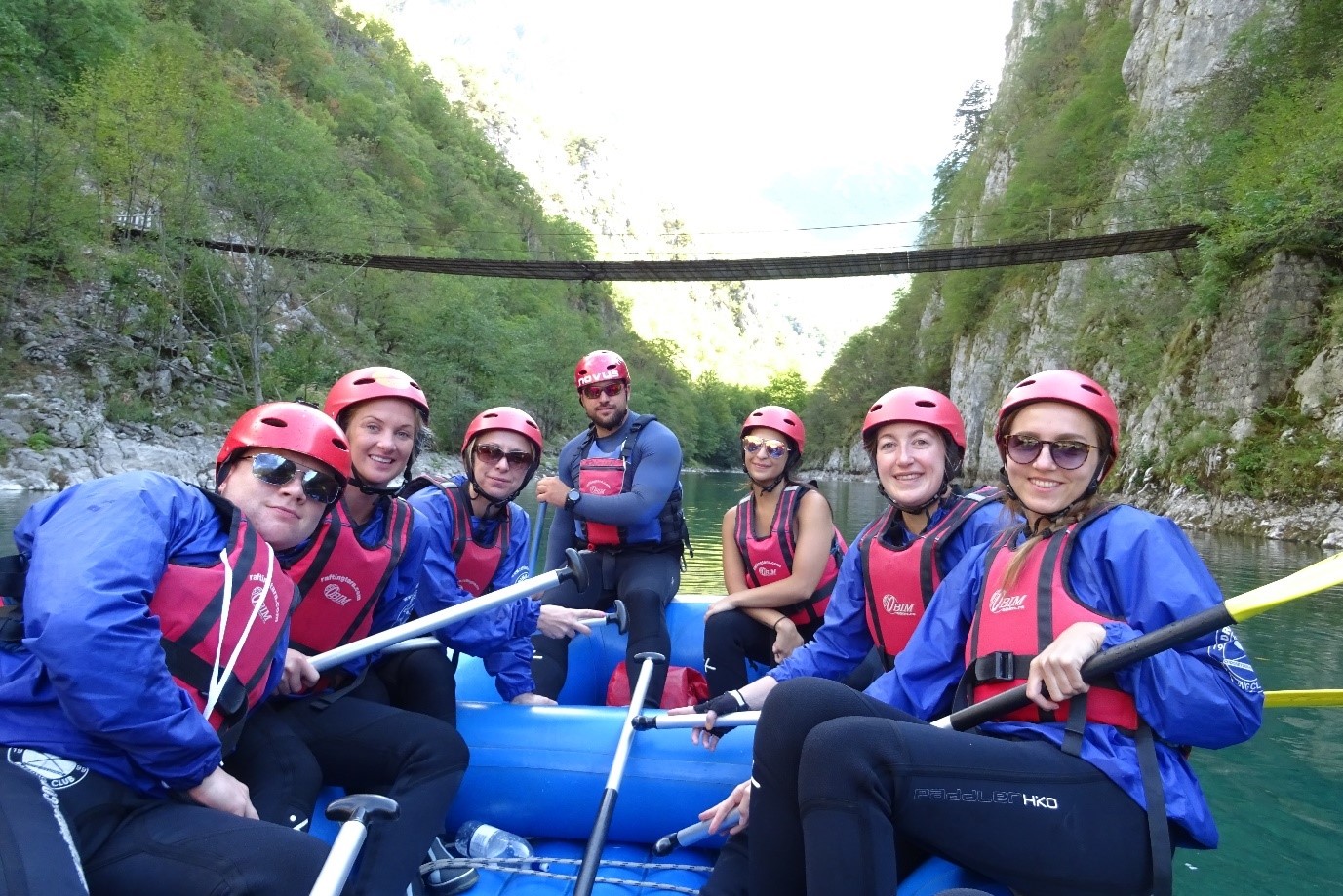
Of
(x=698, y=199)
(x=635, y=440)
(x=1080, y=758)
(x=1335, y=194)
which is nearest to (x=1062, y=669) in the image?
(x=1080, y=758)

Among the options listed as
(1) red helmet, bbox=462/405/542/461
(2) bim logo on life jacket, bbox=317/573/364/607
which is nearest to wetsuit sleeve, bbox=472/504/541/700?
(2) bim logo on life jacket, bbox=317/573/364/607

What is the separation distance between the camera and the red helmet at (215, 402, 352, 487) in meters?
2.04

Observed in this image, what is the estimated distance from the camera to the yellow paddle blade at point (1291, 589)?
1.51m

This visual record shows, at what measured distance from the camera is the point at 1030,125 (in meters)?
36.5

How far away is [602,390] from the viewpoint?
4.14 m

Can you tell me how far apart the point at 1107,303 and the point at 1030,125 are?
1846 cm


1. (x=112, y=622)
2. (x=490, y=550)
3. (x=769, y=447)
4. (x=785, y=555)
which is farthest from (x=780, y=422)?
(x=112, y=622)

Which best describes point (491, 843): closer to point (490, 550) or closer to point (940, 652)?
point (490, 550)

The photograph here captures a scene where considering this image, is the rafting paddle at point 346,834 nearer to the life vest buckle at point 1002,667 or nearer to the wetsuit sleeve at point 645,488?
the life vest buckle at point 1002,667

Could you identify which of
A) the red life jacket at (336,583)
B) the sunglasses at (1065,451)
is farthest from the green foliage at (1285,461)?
the red life jacket at (336,583)

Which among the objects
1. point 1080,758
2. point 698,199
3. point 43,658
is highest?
point 698,199

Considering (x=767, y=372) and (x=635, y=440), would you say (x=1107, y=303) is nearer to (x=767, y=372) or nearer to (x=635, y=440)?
(x=635, y=440)

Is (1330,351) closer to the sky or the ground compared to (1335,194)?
closer to the ground

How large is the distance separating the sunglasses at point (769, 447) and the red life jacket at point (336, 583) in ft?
5.58
